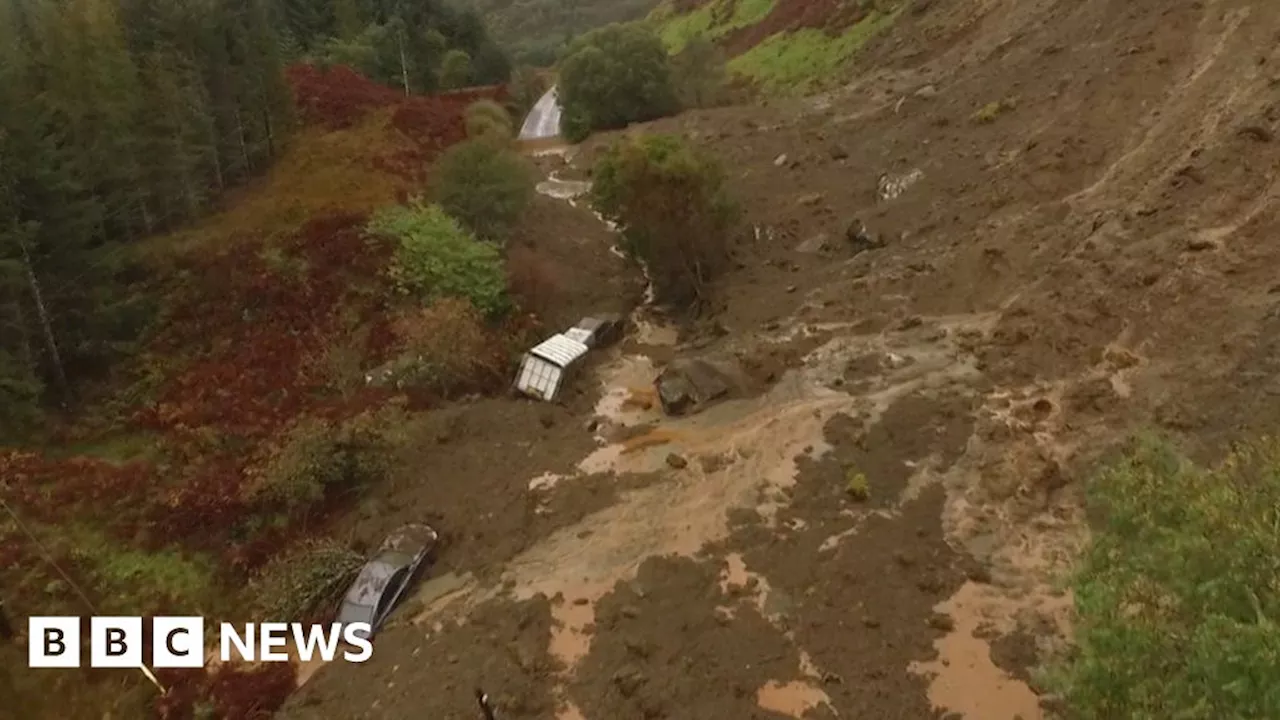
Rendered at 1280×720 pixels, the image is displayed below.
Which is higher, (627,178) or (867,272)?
(627,178)

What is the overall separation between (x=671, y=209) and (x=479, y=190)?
7.67 meters

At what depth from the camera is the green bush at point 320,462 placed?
24469 mm

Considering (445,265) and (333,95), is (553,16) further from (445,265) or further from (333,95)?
(445,265)

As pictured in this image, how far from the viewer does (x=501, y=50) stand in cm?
8169

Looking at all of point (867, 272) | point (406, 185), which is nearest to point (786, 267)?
point (867, 272)

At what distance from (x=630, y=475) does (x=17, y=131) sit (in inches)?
809

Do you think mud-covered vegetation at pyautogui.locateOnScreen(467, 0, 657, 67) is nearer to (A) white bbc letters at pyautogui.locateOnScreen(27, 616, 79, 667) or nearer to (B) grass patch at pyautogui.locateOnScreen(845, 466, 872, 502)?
(B) grass patch at pyautogui.locateOnScreen(845, 466, 872, 502)

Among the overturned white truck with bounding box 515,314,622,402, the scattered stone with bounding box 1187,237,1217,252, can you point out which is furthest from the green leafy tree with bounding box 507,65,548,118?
the scattered stone with bounding box 1187,237,1217,252

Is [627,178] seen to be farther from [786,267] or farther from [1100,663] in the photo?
[1100,663]

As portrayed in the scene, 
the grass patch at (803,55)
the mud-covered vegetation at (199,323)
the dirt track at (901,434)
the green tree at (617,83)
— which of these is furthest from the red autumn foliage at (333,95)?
the grass patch at (803,55)

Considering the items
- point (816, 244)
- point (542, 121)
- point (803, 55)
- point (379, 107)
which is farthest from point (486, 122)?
point (803, 55)

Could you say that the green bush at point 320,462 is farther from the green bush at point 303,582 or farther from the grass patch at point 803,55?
the grass patch at point 803,55

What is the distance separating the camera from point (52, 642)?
20875 mm

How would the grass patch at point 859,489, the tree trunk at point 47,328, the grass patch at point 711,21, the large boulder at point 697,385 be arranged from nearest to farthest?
1. the grass patch at point 859,489
2. the tree trunk at point 47,328
3. the large boulder at point 697,385
4. the grass patch at point 711,21
